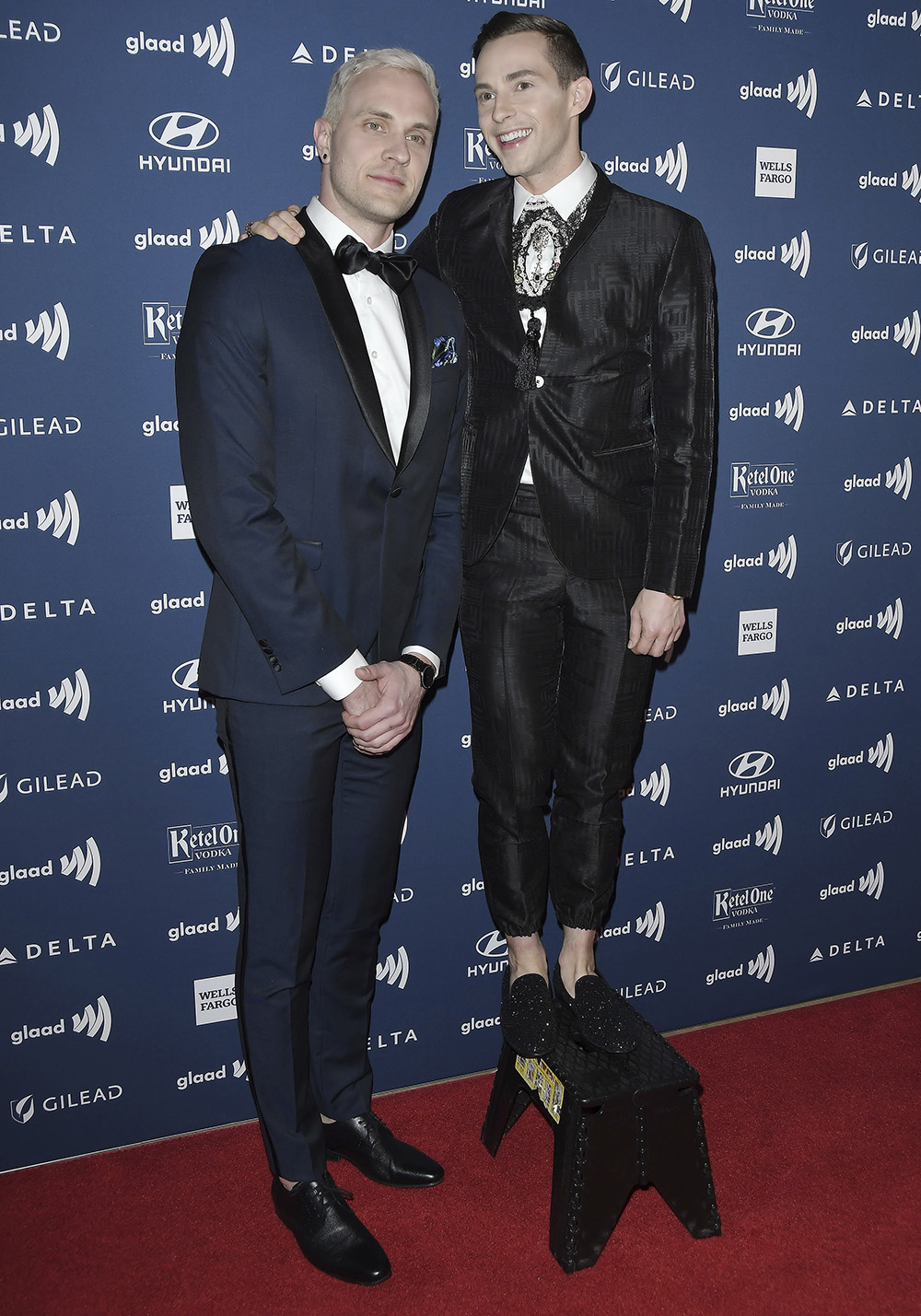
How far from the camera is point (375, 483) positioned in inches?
81.0

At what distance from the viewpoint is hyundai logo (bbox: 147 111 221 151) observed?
2180 millimetres

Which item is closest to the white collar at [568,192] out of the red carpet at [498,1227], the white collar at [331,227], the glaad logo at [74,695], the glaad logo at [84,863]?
the white collar at [331,227]

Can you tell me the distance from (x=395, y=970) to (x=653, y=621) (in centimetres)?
121

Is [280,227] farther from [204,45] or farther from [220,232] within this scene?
[204,45]

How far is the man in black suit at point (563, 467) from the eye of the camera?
214 centimetres

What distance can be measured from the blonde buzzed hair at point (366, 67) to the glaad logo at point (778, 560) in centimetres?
140

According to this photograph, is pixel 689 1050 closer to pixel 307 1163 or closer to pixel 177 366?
pixel 307 1163

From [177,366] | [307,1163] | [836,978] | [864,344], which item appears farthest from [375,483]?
[836,978]

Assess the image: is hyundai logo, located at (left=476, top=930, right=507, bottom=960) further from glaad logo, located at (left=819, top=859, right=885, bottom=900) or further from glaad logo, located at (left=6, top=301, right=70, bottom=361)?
glaad logo, located at (left=6, top=301, right=70, bottom=361)

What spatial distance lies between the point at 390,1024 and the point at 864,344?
2.25 meters

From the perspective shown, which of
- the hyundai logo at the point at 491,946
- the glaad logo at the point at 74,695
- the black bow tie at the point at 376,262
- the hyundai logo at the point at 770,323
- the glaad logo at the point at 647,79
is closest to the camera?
the black bow tie at the point at 376,262

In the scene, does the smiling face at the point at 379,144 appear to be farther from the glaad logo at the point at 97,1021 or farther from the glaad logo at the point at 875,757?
the glaad logo at the point at 875,757

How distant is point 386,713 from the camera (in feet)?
6.82

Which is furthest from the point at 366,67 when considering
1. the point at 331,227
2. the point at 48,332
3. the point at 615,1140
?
the point at 615,1140
